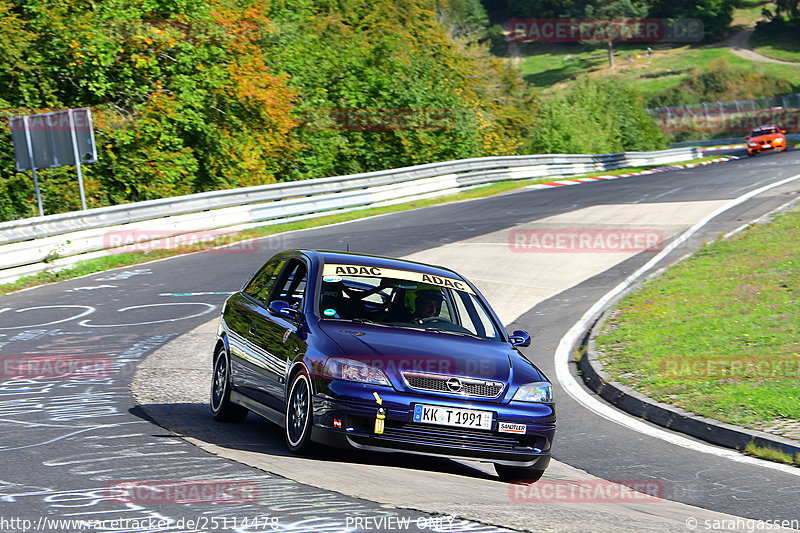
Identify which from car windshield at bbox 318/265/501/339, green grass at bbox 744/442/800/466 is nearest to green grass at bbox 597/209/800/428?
green grass at bbox 744/442/800/466

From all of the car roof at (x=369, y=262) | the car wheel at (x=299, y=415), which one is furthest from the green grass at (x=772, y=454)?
the car wheel at (x=299, y=415)

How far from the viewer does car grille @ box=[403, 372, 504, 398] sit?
677 centimetres

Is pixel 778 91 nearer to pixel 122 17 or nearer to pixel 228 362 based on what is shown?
pixel 122 17

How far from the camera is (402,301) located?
796 cm

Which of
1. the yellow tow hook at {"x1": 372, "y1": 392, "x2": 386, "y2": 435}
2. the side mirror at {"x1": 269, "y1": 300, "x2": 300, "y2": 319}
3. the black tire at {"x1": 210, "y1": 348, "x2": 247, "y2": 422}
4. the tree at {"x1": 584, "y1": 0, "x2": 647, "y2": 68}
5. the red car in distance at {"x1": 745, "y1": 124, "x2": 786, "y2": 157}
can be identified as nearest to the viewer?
the yellow tow hook at {"x1": 372, "y1": 392, "x2": 386, "y2": 435}

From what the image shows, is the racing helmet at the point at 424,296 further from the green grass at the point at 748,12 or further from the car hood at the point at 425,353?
the green grass at the point at 748,12

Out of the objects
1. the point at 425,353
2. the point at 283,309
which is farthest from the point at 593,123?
the point at 425,353

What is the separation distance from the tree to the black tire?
126475mm

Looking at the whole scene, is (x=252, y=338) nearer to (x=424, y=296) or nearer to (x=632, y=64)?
(x=424, y=296)

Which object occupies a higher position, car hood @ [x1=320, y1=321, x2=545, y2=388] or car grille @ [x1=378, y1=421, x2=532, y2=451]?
car hood @ [x1=320, y1=321, x2=545, y2=388]

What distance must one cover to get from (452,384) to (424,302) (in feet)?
4.45

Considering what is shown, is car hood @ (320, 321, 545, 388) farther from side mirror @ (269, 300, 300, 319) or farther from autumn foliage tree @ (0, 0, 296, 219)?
autumn foliage tree @ (0, 0, 296, 219)

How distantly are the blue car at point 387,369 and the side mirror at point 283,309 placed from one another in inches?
0.4

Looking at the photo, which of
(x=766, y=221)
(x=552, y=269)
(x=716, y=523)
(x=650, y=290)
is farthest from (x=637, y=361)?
(x=766, y=221)
